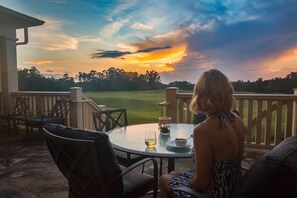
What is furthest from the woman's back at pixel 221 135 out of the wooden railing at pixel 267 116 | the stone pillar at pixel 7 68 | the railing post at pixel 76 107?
the stone pillar at pixel 7 68

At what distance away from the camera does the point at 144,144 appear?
6.84 ft

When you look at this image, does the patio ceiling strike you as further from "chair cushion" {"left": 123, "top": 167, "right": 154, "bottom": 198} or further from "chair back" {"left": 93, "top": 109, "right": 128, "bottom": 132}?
"chair cushion" {"left": 123, "top": 167, "right": 154, "bottom": 198}

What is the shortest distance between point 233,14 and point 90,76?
161 inches

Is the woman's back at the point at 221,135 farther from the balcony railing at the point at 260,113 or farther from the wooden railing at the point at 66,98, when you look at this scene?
the wooden railing at the point at 66,98

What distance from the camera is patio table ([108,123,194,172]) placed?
6.02ft

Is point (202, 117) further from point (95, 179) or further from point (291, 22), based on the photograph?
point (291, 22)

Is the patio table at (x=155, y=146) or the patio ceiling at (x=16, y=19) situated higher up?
the patio ceiling at (x=16, y=19)

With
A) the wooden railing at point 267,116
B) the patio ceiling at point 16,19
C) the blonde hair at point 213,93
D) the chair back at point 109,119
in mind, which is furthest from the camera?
the patio ceiling at point 16,19

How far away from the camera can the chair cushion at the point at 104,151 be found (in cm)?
146

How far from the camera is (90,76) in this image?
6.93 m

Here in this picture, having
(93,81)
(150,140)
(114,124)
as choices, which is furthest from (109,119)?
(93,81)

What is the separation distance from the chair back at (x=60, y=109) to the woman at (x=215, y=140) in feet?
14.0

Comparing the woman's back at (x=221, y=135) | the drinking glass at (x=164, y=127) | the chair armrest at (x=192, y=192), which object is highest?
the woman's back at (x=221, y=135)

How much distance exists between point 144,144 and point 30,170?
2.12 metres
